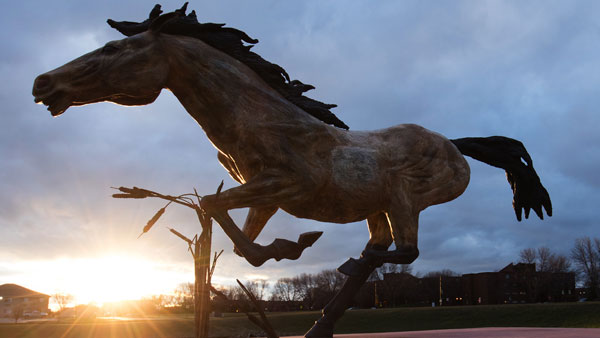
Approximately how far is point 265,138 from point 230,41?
1041 millimetres

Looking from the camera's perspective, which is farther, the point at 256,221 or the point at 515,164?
the point at 515,164

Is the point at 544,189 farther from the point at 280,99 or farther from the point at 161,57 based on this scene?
the point at 161,57

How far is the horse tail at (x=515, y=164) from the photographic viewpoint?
5.55 m

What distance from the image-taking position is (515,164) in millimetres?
5664

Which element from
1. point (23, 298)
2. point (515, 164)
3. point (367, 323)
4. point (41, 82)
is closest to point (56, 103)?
point (41, 82)

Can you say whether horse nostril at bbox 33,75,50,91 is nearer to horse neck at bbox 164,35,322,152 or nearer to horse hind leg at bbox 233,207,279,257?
horse neck at bbox 164,35,322,152

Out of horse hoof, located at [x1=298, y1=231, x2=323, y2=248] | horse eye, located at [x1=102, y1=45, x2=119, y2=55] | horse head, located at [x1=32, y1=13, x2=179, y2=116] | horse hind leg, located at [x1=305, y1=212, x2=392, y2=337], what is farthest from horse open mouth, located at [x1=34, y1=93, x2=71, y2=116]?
horse hind leg, located at [x1=305, y1=212, x2=392, y2=337]

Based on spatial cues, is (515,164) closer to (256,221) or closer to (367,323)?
(256,221)

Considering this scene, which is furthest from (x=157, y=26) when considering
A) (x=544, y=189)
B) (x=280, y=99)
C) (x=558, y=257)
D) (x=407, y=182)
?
(x=558, y=257)

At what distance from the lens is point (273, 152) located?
396 centimetres

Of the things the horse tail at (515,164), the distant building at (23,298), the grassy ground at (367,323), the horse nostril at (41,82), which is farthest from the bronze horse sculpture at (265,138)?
the distant building at (23,298)

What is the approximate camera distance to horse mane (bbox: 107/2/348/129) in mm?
4289

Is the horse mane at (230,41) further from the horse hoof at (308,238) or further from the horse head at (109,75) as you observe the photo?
the horse hoof at (308,238)

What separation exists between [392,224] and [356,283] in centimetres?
72
